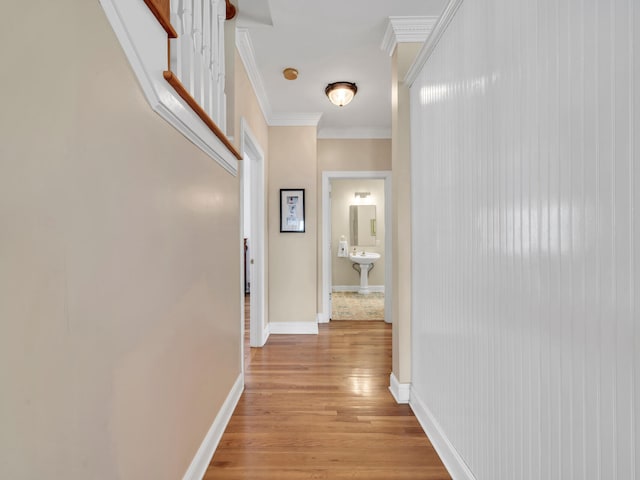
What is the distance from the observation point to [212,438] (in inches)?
69.9

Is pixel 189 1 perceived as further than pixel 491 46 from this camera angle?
Yes

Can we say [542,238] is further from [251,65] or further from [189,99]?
[251,65]

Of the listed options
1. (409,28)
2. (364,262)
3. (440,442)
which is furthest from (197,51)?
(364,262)

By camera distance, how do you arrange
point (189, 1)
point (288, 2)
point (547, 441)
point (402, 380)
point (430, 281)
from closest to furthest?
point (547, 441) < point (189, 1) < point (430, 281) < point (288, 2) < point (402, 380)

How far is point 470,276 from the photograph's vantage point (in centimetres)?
145

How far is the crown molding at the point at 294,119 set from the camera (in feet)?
13.1

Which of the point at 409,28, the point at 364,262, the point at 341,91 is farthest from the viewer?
the point at 364,262

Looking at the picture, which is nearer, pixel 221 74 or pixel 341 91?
pixel 221 74

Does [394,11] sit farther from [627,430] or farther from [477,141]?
[627,430]

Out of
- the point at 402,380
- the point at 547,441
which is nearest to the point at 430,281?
the point at 402,380

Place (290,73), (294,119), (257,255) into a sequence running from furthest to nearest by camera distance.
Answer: (294,119) < (257,255) < (290,73)

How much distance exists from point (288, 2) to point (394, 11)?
0.68m

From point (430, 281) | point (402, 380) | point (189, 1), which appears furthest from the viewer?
point (402, 380)

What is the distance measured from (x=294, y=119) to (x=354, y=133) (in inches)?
37.0
